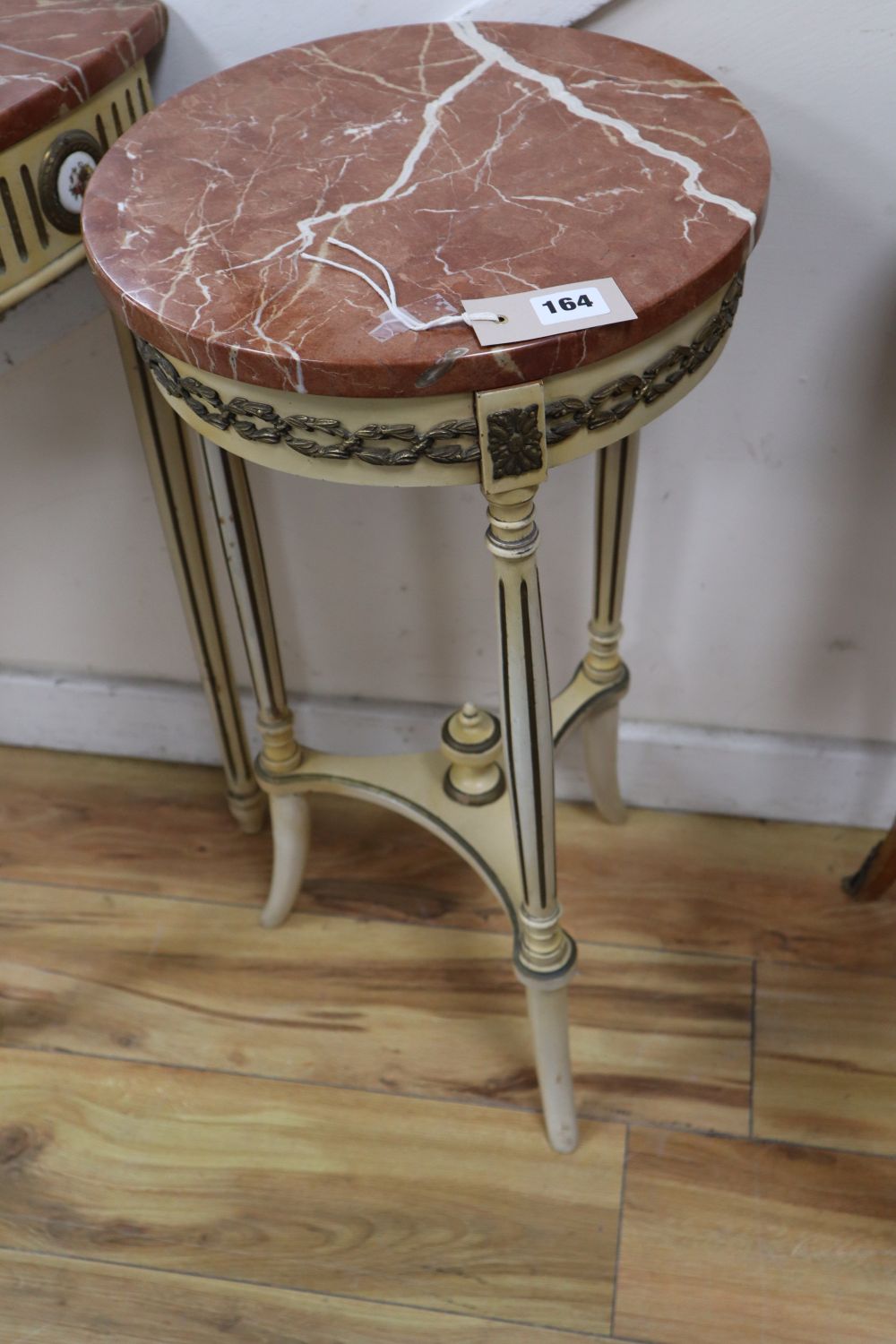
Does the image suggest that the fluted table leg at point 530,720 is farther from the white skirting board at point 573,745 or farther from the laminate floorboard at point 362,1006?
the white skirting board at point 573,745

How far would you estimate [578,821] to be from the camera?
4.05 ft

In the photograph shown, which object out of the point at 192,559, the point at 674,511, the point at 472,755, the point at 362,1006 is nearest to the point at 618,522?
the point at 674,511

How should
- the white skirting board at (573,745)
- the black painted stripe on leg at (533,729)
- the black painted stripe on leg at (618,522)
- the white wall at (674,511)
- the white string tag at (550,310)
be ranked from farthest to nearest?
the white skirting board at (573,745), the black painted stripe on leg at (618,522), the white wall at (674,511), the black painted stripe on leg at (533,729), the white string tag at (550,310)

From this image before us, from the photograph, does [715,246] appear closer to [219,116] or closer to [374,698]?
[219,116]

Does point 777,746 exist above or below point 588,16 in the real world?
below

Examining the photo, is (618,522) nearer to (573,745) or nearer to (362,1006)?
(573,745)

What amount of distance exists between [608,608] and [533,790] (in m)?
0.29

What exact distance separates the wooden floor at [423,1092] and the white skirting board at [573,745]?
0.03 meters

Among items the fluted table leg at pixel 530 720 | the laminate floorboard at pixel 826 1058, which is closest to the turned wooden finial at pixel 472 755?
the fluted table leg at pixel 530 720

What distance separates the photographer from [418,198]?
0.67m

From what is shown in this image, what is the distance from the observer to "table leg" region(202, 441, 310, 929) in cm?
89

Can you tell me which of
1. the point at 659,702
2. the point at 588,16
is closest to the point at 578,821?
the point at 659,702

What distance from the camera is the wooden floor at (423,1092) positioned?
2.93ft

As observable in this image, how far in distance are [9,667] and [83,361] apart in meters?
0.40
